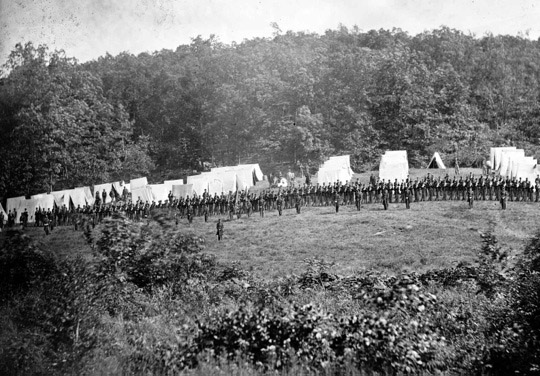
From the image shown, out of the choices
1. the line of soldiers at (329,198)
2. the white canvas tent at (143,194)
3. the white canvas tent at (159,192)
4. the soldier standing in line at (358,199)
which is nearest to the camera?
the line of soldiers at (329,198)

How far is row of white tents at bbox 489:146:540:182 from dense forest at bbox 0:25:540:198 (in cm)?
636

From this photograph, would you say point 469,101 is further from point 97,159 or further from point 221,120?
point 97,159

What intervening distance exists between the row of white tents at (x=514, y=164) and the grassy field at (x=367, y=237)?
3.98 m

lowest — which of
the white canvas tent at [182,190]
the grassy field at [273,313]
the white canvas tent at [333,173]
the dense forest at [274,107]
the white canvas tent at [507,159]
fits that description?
the grassy field at [273,313]

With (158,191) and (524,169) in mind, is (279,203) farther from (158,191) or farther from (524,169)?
(524,169)

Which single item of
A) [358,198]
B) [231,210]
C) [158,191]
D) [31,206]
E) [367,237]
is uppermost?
[358,198]

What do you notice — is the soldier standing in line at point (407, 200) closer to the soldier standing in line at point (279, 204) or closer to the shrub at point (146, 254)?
the soldier standing in line at point (279, 204)

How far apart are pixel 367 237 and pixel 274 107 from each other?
98.5 ft

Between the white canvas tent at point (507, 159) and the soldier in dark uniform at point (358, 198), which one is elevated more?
the white canvas tent at point (507, 159)

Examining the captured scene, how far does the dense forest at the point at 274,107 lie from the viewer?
44053mm

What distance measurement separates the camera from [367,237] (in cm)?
2070

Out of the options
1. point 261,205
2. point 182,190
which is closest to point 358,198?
point 261,205

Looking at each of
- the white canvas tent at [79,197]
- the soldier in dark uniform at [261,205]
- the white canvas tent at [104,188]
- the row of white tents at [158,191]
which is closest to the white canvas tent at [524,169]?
the soldier in dark uniform at [261,205]

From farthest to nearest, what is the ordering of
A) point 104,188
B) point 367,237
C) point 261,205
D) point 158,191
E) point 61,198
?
point 104,188, point 158,191, point 61,198, point 261,205, point 367,237
